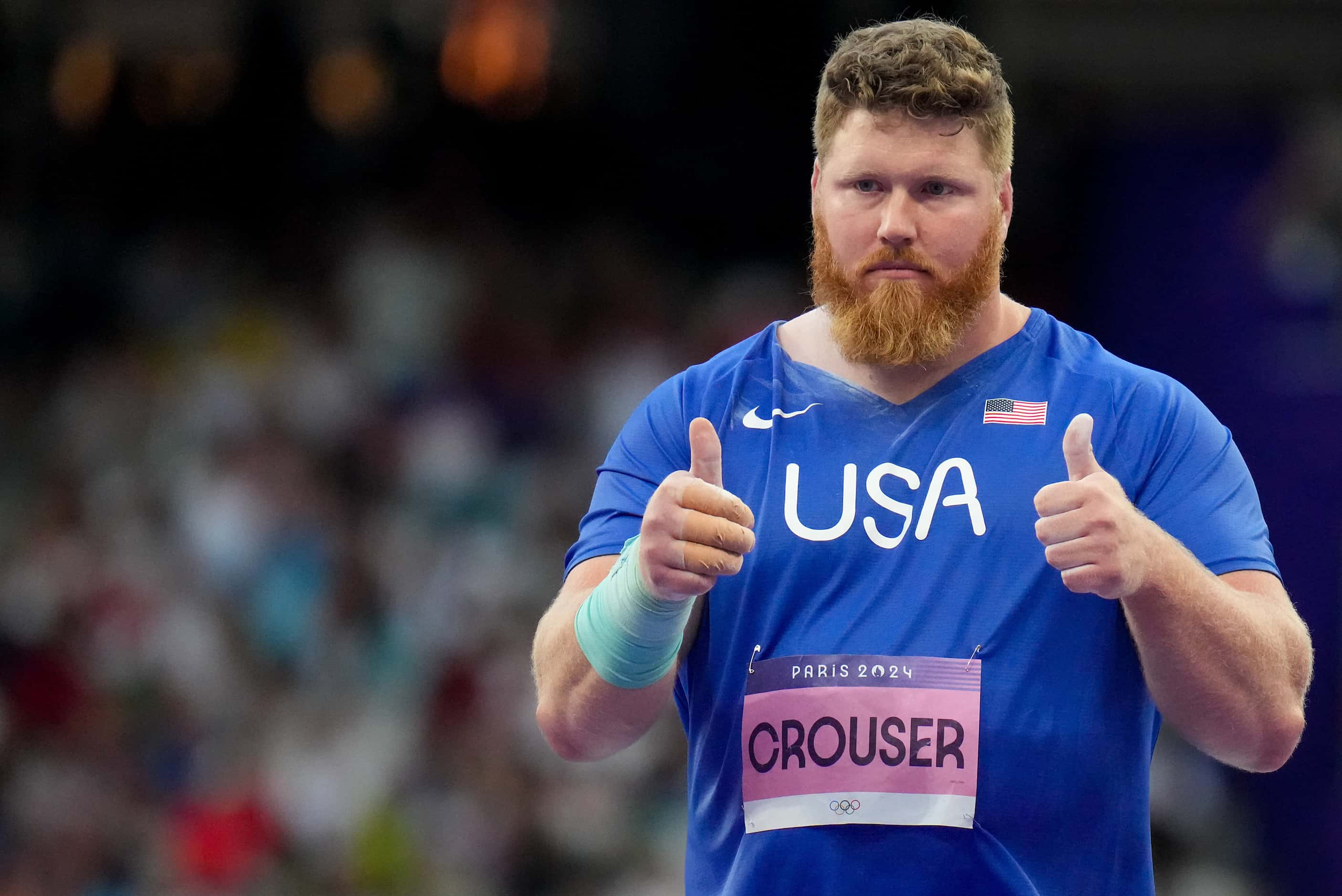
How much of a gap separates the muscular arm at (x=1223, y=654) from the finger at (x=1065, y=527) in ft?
0.46

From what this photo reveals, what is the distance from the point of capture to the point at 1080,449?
2.55m

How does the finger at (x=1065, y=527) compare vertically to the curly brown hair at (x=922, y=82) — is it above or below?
below

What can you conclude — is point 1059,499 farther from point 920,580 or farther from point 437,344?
point 437,344

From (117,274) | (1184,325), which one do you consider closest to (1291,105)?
(1184,325)

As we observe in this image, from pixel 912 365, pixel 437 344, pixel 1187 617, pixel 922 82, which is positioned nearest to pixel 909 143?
pixel 922 82

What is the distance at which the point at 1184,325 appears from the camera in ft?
30.6

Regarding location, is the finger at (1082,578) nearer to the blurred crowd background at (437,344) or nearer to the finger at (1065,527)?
the finger at (1065,527)

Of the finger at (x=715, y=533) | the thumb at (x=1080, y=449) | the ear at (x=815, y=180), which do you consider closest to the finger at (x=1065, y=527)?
the thumb at (x=1080, y=449)

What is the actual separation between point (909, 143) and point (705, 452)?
2.09ft

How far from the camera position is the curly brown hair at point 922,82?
9.26ft

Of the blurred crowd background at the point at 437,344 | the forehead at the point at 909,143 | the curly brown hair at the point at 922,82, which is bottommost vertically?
the blurred crowd background at the point at 437,344

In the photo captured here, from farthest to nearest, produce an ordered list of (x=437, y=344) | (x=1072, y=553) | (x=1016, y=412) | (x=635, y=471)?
(x=437, y=344) < (x=635, y=471) < (x=1016, y=412) < (x=1072, y=553)

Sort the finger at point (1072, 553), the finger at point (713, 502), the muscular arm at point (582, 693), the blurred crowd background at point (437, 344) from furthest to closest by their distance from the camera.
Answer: the blurred crowd background at point (437, 344) < the muscular arm at point (582, 693) < the finger at point (713, 502) < the finger at point (1072, 553)

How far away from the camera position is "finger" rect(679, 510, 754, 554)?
8.20 feet
